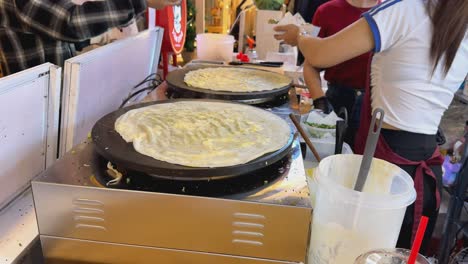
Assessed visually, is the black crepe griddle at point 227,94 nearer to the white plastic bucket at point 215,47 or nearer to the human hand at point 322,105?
the human hand at point 322,105

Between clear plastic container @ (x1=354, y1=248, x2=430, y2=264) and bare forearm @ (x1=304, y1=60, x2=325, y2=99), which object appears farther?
bare forearm @ (x1=304, y1=60, x2=325, y2=99)

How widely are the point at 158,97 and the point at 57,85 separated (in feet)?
A: 1.55

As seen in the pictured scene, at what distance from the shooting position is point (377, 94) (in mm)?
1314

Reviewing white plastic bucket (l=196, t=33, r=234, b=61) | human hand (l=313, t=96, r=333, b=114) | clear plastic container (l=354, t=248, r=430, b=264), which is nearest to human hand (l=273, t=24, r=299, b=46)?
human hand (l=313, t=96, r=333, b=114)

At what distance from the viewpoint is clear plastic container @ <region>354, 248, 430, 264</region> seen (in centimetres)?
65

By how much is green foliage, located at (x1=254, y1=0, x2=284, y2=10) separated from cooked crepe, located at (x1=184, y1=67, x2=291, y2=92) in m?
1.67

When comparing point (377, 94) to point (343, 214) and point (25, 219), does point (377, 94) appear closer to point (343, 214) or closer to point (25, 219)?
point (343, 214)

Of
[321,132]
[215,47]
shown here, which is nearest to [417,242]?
[321,132]

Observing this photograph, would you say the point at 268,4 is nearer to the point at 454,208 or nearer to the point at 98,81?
the point at 454,208

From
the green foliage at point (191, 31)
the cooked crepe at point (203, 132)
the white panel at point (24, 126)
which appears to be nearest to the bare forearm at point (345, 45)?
the cooked crepe at point (203, 132)

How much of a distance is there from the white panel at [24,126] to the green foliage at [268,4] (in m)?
2.62

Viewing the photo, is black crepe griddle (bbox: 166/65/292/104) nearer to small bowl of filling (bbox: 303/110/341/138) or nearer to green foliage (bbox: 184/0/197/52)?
small bowl of filling (bbox: 303/110/341/138)

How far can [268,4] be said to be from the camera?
10.8 ft

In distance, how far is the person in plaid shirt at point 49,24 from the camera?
3.91 feet
